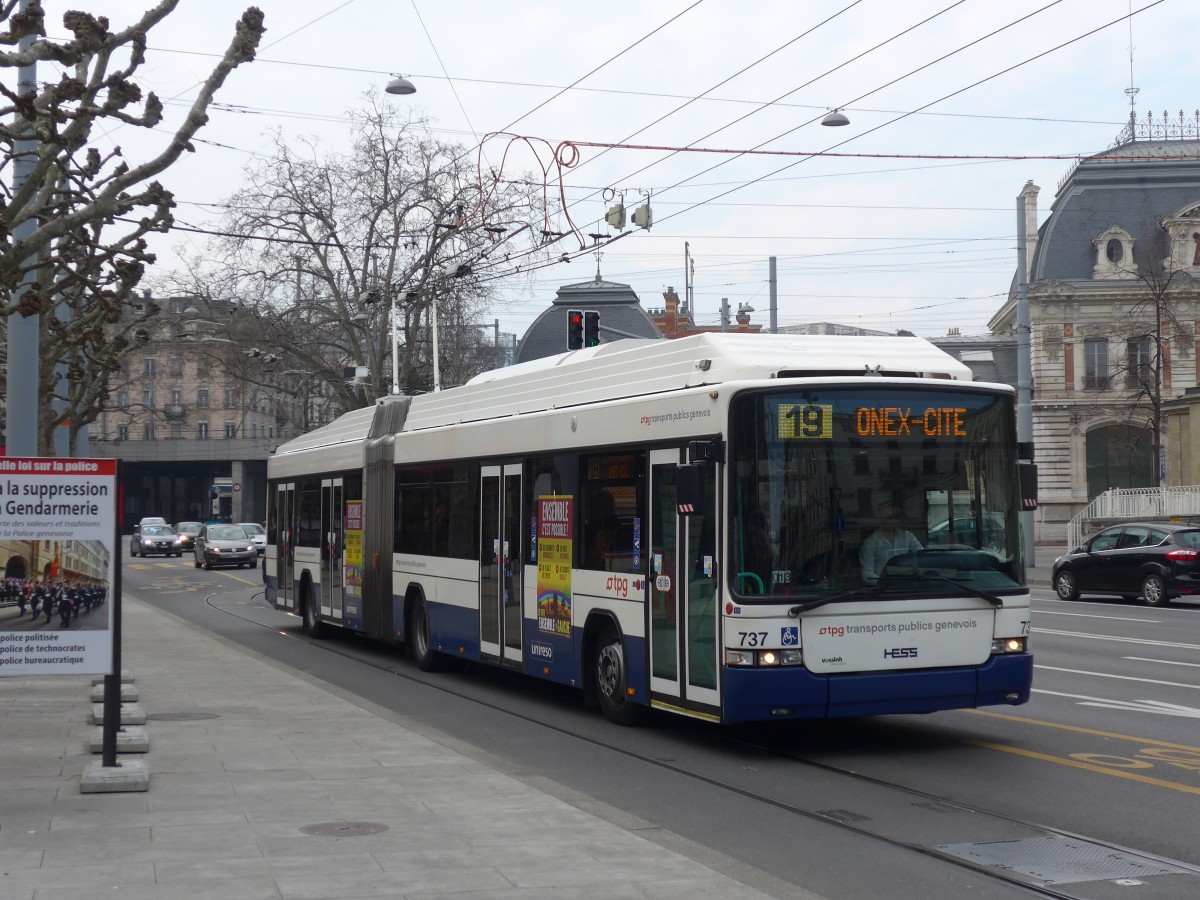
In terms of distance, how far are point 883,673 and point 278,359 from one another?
36.9 m

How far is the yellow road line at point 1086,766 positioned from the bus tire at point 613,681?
8.89 ft

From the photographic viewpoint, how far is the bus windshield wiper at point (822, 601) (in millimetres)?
10234

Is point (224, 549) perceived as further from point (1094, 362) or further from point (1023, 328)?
point (1094, 362)

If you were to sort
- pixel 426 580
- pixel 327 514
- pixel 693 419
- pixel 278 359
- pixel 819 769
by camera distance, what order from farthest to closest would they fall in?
pixel 278 359 → pixel 327 514 → pixel 426 580 → pixel 693 419 → pixel 819 769

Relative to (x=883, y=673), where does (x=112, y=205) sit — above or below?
above

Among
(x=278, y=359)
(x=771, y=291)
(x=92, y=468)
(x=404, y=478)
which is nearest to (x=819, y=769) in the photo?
(x=92, y=468)

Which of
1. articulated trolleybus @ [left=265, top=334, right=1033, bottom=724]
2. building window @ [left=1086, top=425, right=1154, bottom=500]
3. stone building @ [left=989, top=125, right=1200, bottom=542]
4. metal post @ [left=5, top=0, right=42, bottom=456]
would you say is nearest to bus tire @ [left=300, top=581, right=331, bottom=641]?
metal post @ [left=5, top=0, right=42, bottom=456]

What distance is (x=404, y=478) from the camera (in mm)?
17750

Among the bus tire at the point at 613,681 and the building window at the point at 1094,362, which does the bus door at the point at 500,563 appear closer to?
the bus tire at the point at 613,681

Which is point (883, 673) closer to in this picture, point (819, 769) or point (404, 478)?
point (819, 769)

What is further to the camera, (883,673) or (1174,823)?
(883,673)

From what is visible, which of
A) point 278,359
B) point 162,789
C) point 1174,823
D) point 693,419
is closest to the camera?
point 1174,823

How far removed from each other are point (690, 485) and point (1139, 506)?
132ft

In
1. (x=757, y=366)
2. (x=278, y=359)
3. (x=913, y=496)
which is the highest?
(x=278, y=359)
